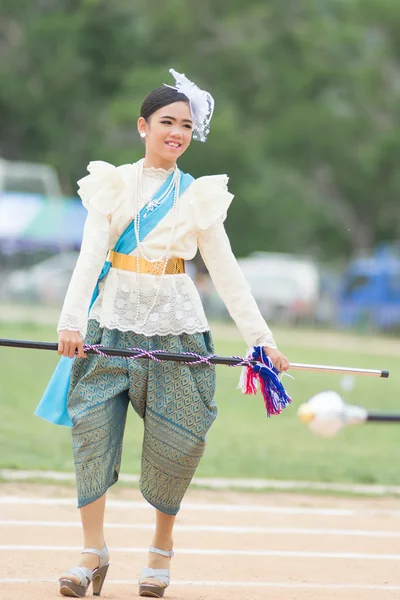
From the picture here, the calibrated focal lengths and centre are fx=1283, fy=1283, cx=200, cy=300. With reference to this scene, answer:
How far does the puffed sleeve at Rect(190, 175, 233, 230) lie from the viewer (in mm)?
5316

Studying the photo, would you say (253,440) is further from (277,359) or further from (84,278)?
(84,278)

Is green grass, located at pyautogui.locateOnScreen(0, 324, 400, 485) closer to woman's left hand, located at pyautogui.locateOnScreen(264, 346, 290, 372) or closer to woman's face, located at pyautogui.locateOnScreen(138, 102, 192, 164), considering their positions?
woman's left hand, located at pyautogui.locateOnScreen(264, 346, 290, 372)

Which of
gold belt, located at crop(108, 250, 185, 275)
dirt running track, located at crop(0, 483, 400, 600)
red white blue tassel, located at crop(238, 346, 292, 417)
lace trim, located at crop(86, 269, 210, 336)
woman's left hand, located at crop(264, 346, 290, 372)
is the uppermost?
gold belt, located at crop(108, 250, 185, 275)

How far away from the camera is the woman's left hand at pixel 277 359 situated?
17.6 ft

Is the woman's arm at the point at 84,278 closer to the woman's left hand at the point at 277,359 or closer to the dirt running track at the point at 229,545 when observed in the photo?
the woman's left hand at the point at 277,359

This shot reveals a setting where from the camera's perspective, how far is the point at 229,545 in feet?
22.5

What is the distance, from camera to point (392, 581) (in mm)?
6023

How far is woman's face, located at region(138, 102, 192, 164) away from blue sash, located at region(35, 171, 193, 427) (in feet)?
0.52

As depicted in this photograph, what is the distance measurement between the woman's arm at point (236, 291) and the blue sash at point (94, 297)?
0.72ft

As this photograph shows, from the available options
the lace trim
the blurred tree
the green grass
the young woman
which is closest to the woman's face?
the young woman

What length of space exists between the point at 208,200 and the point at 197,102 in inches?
17.4

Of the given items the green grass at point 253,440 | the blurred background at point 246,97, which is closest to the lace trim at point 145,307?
the green grass at point 253,440

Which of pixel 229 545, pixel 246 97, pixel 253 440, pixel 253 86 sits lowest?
pixel 229 545

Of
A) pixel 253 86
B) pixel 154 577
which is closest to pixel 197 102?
pixel 154 577
